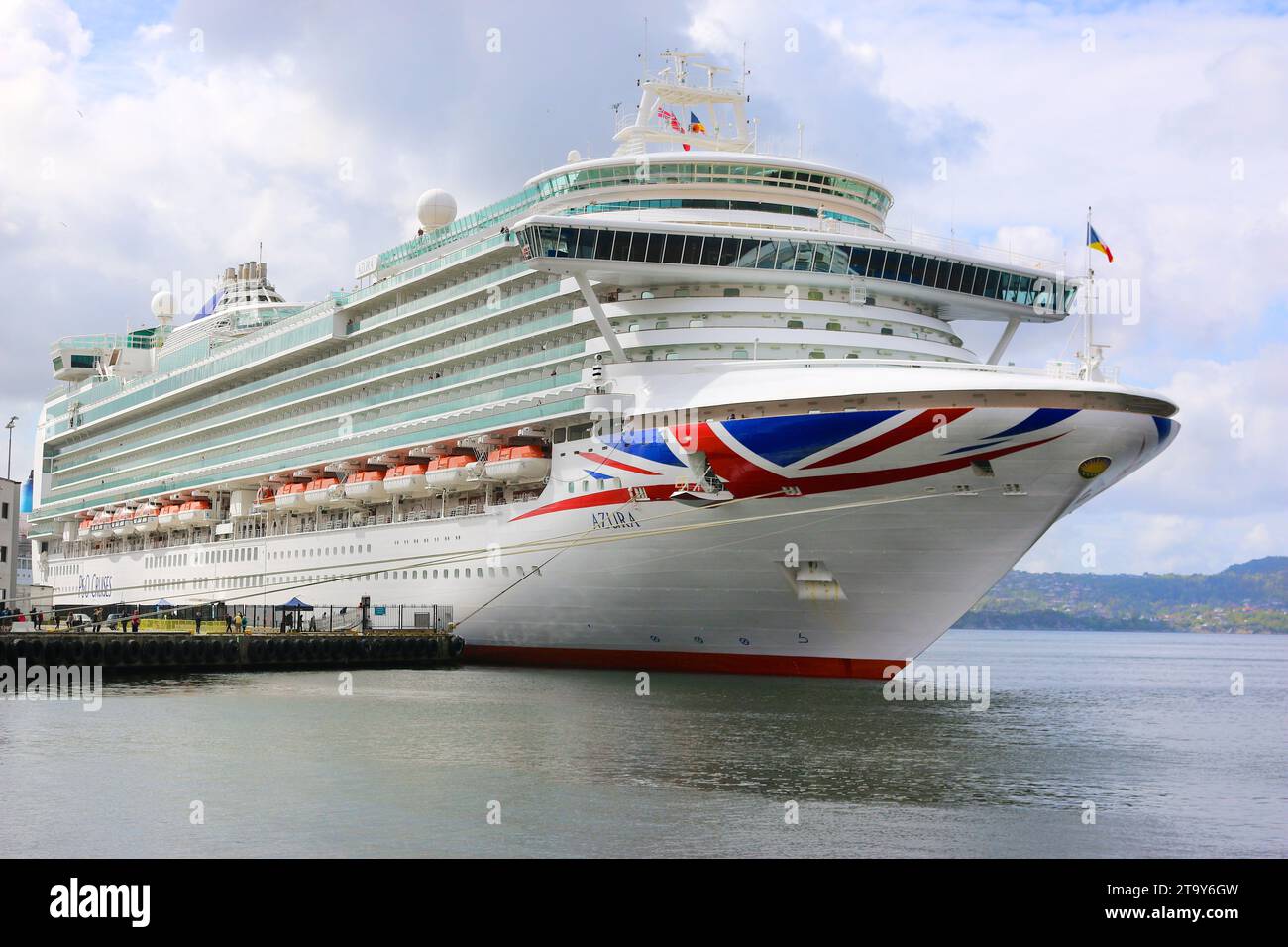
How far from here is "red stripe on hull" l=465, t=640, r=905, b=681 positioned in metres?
29.8

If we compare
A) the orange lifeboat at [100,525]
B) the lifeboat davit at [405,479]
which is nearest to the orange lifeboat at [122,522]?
the orange lifeboat at [100,525]

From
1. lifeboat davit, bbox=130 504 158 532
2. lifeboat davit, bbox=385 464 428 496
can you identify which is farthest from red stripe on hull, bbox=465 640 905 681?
lifeboat davit, bbox=130 504 158 532

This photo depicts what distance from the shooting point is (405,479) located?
4012cm

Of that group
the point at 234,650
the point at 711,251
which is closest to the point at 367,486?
the point at 234,650

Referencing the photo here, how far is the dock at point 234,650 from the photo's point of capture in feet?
116

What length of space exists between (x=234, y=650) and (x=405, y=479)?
7.18 meters

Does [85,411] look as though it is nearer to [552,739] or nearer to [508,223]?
[508,223]

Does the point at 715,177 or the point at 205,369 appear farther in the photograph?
the point at 205,369

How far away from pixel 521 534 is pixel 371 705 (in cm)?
800

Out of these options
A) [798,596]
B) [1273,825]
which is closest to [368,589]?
[798,596]

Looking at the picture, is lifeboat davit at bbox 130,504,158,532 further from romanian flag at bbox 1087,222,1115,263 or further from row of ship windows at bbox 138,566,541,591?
romanian flag at bbox 1087,222,1115,263

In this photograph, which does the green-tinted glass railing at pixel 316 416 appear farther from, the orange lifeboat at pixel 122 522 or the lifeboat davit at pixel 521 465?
the lifeboat davit at pixel 521 465

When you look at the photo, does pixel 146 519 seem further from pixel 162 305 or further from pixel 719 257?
pixel 719 257

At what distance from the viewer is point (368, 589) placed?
43.6m
